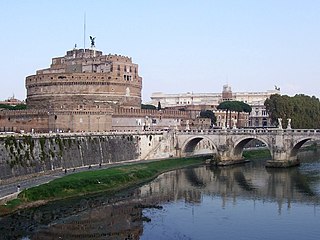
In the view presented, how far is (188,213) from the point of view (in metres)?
29.8

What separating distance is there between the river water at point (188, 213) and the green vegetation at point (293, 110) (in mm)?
25788

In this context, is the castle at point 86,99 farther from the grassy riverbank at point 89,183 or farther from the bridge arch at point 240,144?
the bridge arch at point 240,144

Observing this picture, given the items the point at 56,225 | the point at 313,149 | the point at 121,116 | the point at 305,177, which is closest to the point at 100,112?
the point at 121,116

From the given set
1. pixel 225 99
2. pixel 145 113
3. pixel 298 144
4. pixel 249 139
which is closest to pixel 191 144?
pixel 145 113

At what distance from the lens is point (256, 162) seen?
2183 inches

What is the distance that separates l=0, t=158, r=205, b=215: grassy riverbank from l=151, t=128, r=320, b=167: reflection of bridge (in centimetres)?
764

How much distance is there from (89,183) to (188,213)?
820 centimetres

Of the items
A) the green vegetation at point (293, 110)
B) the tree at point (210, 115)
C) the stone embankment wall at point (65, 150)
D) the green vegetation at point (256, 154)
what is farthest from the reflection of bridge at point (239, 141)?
the tree at point (210, 115)

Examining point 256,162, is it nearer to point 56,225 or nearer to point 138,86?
point 138,86

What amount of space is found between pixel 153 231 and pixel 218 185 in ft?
49.4

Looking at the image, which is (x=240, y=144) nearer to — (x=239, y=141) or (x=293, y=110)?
(x=239, y=141)

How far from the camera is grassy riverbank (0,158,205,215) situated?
97.1 feet

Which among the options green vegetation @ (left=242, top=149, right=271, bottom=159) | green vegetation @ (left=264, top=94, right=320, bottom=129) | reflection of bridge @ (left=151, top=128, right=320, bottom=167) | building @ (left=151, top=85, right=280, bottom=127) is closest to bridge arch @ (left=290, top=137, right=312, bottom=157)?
reflection of bridge @ (left=151, top=128, right=320, bottom=167)

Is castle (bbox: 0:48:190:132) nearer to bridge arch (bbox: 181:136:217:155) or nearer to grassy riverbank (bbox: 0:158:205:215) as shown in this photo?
bridge arch (bbox: 181:136:217:155)
